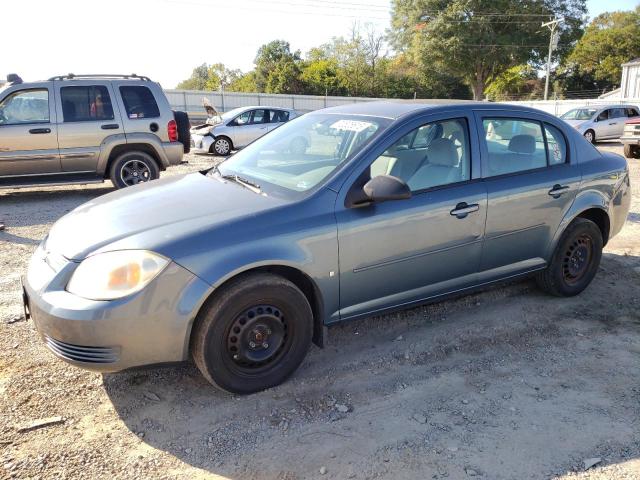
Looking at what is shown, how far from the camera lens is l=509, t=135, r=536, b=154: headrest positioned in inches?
165

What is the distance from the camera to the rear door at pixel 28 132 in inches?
322

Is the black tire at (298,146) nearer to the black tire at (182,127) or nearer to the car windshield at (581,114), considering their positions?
the black tire at (182,127)

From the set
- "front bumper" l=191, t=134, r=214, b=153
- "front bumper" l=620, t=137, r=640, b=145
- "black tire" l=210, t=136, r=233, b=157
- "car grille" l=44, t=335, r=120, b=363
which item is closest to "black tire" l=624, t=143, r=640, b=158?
"front bumper" l=620, t=137, r=640, b=145

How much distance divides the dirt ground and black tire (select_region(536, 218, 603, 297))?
0.44m

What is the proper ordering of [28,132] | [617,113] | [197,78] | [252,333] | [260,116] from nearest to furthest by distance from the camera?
[252,333] → [28,132] → [260,116] → [617,113] → [197,78]

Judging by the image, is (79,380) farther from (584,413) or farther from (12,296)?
(584,413)

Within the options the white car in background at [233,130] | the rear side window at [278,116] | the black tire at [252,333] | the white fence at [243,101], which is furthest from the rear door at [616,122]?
the black tire at [252,333]

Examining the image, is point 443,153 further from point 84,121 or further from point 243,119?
point 243,119

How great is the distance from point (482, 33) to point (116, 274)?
43931 millimetres

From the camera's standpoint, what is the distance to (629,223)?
23.9 ft

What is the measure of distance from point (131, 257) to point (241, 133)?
13.4 meters

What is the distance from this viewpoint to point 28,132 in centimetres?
826

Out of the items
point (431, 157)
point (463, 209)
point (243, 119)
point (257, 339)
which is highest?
point (243, 119)

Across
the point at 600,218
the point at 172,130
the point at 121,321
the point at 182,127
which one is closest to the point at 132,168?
the point at 172,130
